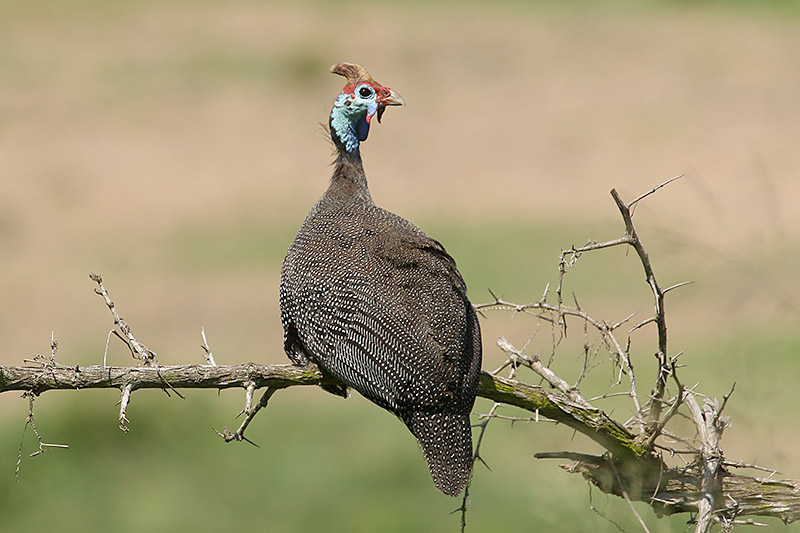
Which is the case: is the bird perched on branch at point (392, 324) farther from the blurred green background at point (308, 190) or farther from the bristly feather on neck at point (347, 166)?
the blurred green background at point (308, 190)

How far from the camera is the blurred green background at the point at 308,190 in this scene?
9.98 meters

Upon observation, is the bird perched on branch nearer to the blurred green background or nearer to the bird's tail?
the bird's tail

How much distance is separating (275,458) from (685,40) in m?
16.5

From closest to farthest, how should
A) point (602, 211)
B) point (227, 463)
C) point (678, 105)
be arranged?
point (227, 463) < point (602, 211) < point (678, 105)

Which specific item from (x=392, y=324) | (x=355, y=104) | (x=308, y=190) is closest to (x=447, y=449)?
(x=392, y=324)

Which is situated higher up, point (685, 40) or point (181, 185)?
point (685, 40)

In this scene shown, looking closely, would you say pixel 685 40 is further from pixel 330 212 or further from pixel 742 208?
pixel 330 212

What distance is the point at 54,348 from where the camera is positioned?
4.00m

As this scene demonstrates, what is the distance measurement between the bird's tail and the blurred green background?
7.10 feet

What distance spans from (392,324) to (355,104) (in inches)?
64.2

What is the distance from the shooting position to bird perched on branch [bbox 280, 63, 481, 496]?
4.34 metres

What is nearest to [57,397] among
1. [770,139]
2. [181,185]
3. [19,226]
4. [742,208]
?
[19,226]

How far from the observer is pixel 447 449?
4328mm

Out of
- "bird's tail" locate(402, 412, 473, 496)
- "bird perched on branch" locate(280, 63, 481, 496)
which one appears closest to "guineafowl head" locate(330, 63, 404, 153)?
"bird perched on branch" locate(280, 63, 481, 496)
